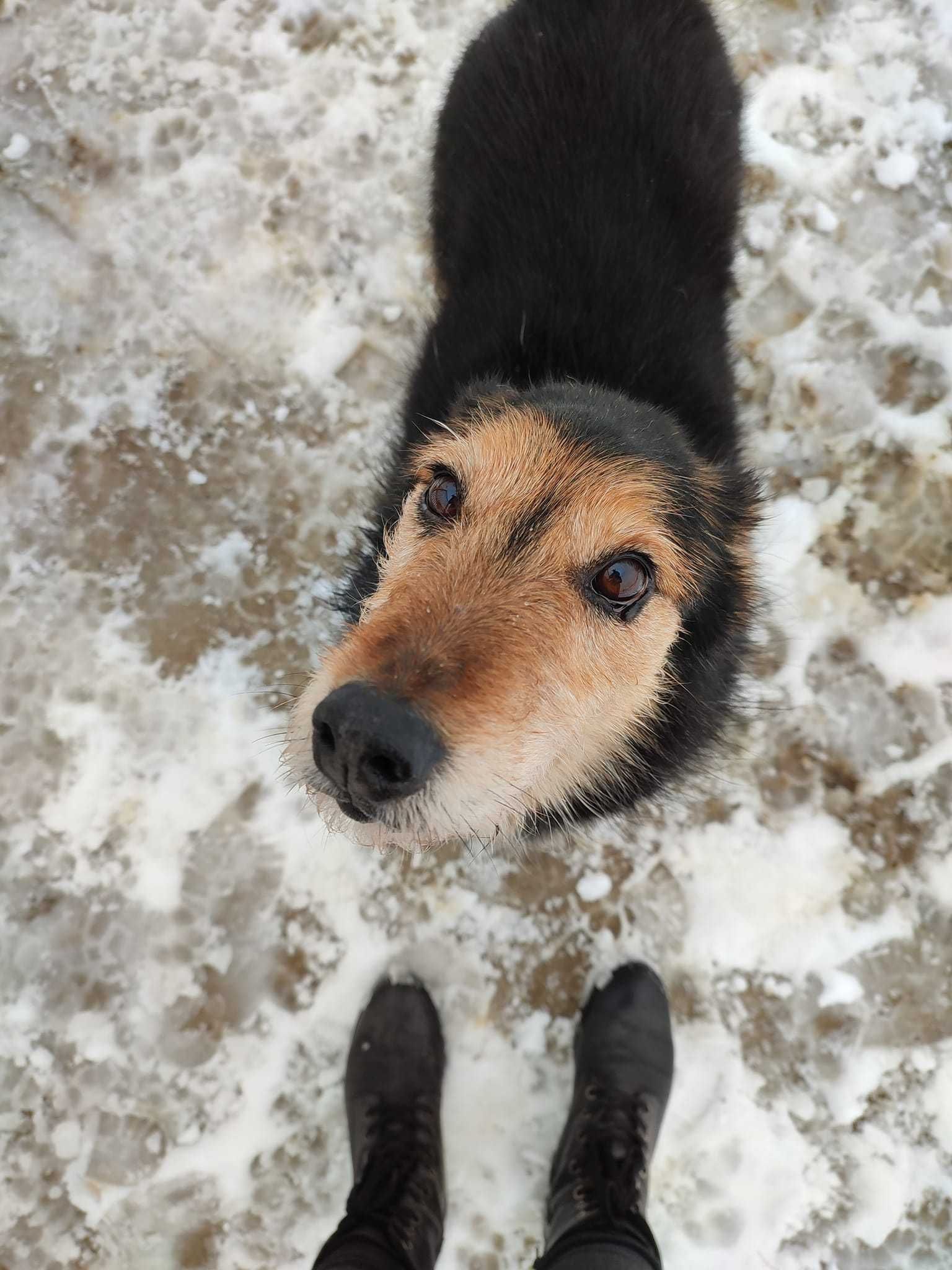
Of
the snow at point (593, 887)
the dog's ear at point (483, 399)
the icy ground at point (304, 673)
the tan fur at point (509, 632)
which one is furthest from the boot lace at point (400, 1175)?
the dog's ear at point (483, 399)

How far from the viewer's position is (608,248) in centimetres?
282

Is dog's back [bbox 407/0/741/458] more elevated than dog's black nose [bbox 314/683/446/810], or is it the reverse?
dog's back [bbox 407/0/741/458]

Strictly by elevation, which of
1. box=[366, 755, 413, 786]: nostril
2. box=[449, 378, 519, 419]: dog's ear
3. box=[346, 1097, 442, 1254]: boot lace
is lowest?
box=[346, 1097, 442, 1254]: boot lace

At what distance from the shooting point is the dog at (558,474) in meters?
1.79

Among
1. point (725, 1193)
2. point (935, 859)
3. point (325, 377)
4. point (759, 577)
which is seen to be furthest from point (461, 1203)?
point (325, 377)

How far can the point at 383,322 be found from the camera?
3.74 metres

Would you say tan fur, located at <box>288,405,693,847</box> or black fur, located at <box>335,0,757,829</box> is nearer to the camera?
tan fur, located at <box>288,405,693,847</box>

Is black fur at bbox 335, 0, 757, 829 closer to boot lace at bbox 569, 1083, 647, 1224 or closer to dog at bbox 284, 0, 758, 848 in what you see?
dog at bbox 284, 0, 758, 848

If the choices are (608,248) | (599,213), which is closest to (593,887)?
(608,248)

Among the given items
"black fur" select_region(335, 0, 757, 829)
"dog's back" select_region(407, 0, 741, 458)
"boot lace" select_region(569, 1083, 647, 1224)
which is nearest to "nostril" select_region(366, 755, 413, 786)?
"black fur" select_region(335, 0, 757, 829)

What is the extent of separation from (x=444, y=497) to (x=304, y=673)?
142 cm

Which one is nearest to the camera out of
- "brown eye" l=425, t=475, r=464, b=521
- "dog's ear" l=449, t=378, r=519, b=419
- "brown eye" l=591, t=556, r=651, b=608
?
"brown eye" l=591, t=556, r=651, b=608

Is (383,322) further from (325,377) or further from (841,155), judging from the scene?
(841,155)

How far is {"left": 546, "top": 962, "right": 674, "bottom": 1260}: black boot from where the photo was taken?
111 inches
